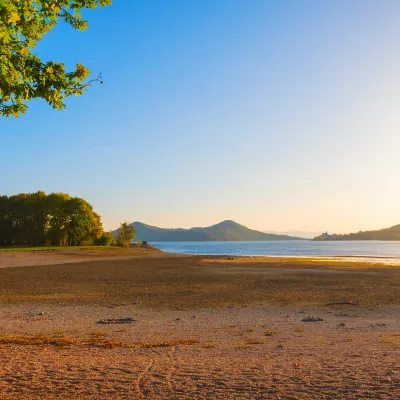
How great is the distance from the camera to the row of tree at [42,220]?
113 metres

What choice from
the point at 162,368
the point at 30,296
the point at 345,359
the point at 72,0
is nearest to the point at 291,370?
the point at 345,359

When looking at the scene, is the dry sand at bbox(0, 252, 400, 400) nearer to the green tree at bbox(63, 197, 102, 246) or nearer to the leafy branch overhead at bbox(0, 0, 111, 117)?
the leafy branch overhead at bbox(0, 0, 111, 117)

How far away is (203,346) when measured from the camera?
11.6 metres

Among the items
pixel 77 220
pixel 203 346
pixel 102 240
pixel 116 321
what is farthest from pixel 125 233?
pixel 203 346

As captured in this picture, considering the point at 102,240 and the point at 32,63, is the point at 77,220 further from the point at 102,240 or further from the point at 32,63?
the point at 32,63

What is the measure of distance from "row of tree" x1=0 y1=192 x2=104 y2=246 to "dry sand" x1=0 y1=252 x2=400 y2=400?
89859 millimetres

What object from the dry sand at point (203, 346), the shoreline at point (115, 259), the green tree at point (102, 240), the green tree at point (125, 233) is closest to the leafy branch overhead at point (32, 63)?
the dry sand at point (203, 346)

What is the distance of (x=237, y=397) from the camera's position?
7250 millimetres

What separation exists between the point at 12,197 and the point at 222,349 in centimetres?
11799

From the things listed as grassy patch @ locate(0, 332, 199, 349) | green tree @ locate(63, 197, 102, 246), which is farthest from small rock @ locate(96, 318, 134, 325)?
green tree @ locate(63, 197, 102, 246)

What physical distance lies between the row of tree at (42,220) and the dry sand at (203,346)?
89.9 meters

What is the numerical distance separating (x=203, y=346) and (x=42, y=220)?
10862 centimetres

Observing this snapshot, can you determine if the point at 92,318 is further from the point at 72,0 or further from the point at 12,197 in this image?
the point at 12,197

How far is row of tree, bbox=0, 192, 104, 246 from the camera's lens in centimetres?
11262
